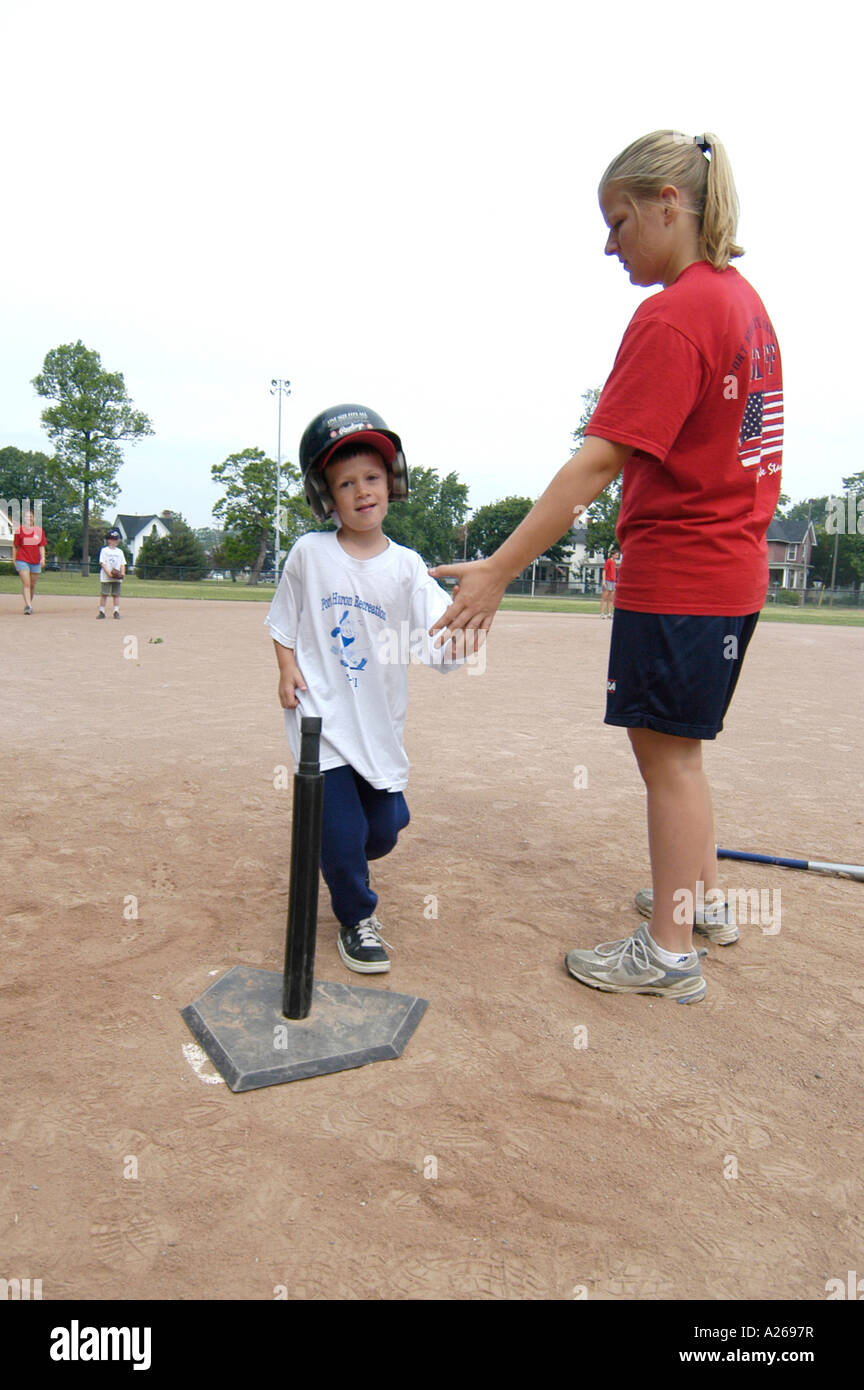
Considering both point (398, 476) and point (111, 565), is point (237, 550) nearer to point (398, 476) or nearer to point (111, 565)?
point (111, 565)

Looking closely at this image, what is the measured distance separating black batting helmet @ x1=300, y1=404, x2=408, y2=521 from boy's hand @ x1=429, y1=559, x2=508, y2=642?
591mm

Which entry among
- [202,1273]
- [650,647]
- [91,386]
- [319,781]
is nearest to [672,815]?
[650,647]

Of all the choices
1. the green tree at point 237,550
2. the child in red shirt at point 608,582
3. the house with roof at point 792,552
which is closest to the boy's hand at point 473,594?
the child in red shirt at point 608,582

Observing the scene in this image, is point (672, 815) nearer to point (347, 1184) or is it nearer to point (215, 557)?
point (347, 1184)

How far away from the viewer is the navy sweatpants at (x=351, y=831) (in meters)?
2.60

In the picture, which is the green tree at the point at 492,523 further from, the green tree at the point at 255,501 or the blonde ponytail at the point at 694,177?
the blonde ponytail at the point at 694,177

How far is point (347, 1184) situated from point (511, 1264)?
0.36 metres

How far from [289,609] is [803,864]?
7.70ft

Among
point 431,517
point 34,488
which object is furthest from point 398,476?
point 34,488

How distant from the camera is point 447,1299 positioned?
1.46 metres

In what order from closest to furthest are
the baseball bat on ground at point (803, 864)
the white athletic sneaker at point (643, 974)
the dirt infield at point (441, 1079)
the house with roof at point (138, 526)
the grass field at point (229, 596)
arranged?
the dirt infield at point (441, 1079)
the white athletic sneaker at point (643, 974)
the baseball bat on ground at point (803, 864)
the grass field at point (229, 596)
the house with roof at point (138, 526)

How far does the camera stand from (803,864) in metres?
3.56

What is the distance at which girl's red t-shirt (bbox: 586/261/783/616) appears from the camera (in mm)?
2131
